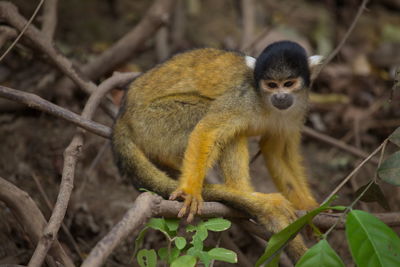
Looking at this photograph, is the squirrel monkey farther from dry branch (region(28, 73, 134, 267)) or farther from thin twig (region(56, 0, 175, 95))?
thin twig (region(56, 0, 175, 95))

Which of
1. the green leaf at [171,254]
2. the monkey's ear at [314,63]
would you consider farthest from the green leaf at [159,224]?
the monkey's ear at [314,63]

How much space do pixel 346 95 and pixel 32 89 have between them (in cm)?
443

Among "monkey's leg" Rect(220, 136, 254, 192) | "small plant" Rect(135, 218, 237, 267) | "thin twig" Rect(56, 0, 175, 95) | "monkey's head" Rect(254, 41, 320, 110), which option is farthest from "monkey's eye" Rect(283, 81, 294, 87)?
"thin twig" Rect(56, 0, 175, 95)

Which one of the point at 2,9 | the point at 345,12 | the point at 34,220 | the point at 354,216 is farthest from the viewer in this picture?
the point at 345,12

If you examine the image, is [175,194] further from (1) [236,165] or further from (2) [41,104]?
(2) [41,104]

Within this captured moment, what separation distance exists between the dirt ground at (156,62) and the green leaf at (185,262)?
1410 millimetres

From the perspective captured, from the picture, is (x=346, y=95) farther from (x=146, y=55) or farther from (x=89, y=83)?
(x=89, y=83)

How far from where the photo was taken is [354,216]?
2.79 m

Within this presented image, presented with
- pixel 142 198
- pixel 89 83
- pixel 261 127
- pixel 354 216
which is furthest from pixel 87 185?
pixel 354 216

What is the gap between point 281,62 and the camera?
443 centimetres

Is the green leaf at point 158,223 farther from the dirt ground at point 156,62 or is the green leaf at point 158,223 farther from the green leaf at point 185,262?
the dirt ground at point 156,62

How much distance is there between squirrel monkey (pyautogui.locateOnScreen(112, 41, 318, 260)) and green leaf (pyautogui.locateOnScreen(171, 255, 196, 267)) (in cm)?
86

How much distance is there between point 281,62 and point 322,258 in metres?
2.05

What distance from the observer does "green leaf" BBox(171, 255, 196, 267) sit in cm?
309
